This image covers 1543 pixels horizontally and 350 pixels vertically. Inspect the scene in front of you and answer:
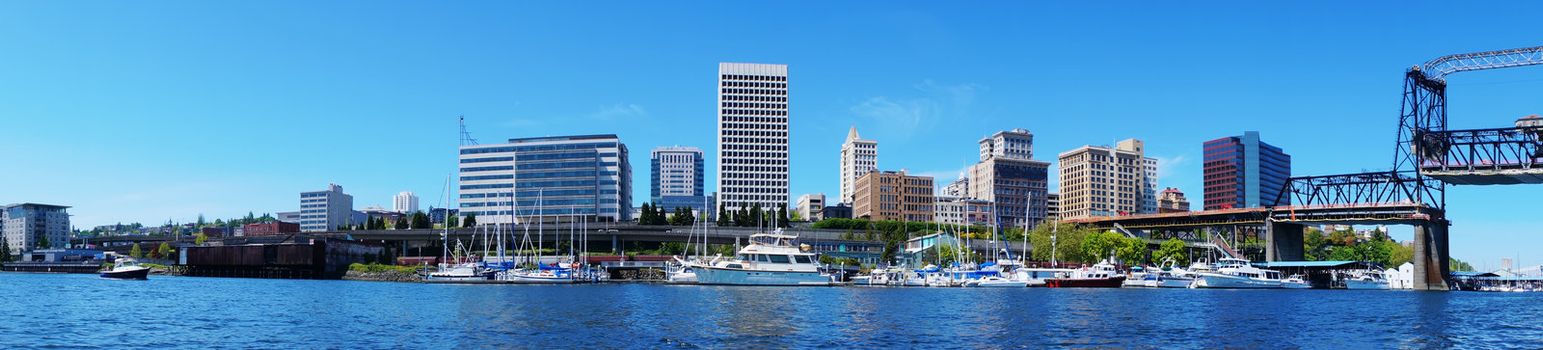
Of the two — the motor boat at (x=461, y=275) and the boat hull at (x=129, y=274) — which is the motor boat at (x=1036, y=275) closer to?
the motor boat at (x=461, y=275)

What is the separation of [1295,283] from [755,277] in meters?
79.4

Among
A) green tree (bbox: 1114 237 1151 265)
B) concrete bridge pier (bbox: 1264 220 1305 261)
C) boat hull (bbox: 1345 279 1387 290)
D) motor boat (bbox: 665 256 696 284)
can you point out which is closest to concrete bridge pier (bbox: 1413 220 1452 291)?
boat hull (bbox: 1345 279 1387 290)

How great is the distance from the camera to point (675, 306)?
8806 centimetres

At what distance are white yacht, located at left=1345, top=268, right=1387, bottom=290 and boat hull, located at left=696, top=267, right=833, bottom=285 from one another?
7913 cm

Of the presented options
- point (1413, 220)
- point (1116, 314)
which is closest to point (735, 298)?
point (1116, 314)

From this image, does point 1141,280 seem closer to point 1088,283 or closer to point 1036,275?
point 1088,283

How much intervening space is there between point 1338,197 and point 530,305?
448 feet

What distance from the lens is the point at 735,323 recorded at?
228 feet

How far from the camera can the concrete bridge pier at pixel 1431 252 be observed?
162 m

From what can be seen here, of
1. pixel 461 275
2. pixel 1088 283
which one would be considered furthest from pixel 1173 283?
pixel 461 275

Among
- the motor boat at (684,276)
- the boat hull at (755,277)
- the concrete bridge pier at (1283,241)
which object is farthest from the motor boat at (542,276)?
the concrete bridge pier at (1283,241)

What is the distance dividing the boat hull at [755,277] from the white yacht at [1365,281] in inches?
3115

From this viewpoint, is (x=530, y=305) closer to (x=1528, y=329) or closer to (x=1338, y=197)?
(x=1528, y=329)

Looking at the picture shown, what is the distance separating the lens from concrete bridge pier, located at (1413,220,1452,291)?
16212cm
